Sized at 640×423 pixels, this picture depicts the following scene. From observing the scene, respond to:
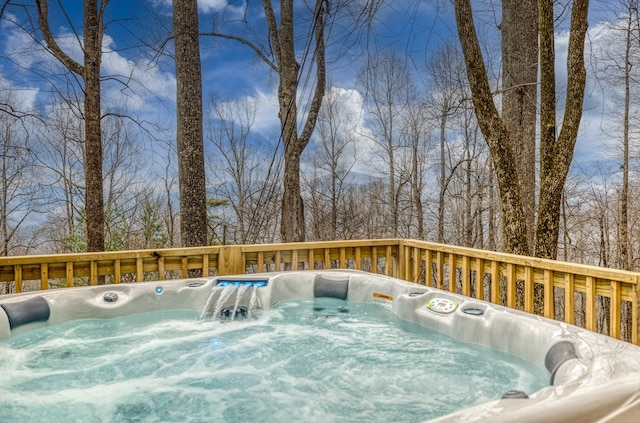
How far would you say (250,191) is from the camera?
8789 mm

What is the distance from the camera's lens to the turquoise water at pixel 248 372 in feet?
5.26

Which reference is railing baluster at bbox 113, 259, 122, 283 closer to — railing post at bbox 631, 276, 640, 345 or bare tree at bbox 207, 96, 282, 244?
railing post at bbox 631, 276, 640, 345

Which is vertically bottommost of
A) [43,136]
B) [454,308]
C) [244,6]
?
[454,308]

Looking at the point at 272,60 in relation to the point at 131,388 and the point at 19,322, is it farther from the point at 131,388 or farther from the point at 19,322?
the point at 131,388

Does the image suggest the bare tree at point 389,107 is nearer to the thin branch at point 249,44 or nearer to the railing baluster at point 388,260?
the thin branch at point 249,44

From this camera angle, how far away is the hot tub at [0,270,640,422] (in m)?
1.21

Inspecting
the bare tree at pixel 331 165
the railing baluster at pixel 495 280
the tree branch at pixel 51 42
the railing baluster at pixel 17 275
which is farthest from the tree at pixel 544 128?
the bare tree at pixel 331 165

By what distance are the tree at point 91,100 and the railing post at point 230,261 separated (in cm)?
226

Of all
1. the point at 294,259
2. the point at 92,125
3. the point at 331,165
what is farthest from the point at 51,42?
the point at 331,165

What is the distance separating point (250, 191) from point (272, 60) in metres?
3.36

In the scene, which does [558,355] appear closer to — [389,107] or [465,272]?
[465,272]

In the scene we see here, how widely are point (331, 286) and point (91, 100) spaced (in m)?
3.62

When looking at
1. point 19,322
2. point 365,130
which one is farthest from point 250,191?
point 19,322

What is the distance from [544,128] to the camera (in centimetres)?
337
